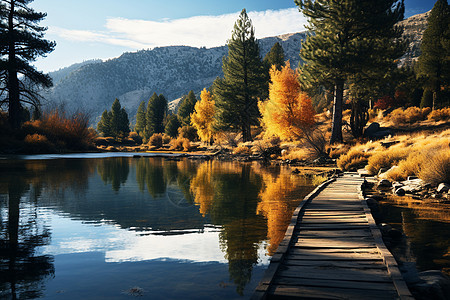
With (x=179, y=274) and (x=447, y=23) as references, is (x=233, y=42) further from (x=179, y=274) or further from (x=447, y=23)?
(x=179, y=274)

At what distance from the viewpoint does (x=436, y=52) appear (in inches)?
1535

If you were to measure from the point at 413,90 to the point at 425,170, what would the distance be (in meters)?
34.2

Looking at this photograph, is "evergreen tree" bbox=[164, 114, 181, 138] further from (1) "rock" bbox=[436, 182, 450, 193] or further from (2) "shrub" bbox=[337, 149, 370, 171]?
(1) "rock" bbox=[436, 182, 450, 193]

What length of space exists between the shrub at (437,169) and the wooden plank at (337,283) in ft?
34.4

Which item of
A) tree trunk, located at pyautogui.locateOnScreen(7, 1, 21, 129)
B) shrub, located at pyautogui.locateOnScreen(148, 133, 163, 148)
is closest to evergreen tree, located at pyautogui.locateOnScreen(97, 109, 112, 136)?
shrub, located at pyautogui.locateOnScreen(148, 133, 163, 148)

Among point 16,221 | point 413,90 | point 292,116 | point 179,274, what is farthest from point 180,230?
point 413,90

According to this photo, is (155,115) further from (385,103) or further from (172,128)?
(385,103)

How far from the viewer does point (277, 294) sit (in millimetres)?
4320

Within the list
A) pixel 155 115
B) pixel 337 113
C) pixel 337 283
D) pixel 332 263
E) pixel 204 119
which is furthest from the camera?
pixel 155 115

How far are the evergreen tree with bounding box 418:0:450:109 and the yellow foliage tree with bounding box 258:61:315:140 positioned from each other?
51.7ft

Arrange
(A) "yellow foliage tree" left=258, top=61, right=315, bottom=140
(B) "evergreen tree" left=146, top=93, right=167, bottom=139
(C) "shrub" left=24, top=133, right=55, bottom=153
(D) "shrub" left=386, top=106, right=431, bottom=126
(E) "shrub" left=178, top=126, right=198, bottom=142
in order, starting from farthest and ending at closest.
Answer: (B) "evergreen tree" left=146, top=93, right=167, bottom=139 → (E) "shrub" left=178, top=126, right=198, bottom=142 → (C) "shrub" left=24, top=133, right=55, bottom=153 → (D) "shrub" left=386, top=106, right=431, bottom=126 → (A) "yellow foliage tree" left=258, top=61, right=315, bottom=140

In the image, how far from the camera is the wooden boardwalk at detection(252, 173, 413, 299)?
14.2 ft

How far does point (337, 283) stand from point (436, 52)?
42.9m

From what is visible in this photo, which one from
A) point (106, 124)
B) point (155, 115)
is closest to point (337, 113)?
point (155, 115)
